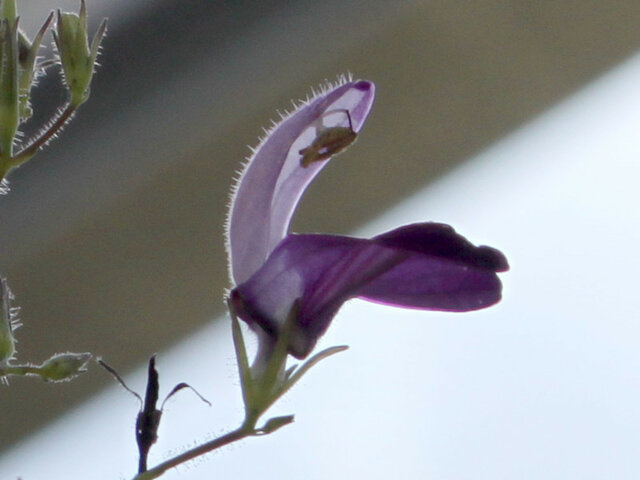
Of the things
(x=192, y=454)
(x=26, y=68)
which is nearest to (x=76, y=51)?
(x=26, y=68)

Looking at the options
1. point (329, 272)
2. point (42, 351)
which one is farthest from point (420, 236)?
point (42, 351)

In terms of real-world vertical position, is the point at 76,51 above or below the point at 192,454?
above

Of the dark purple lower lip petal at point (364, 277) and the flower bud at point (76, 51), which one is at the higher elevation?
the flower bud at point (76, 51)

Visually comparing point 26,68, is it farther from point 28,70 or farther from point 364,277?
point 364,277

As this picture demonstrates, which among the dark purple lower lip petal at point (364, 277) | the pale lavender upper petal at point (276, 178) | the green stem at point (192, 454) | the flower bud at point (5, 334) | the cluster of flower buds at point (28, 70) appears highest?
the cluster of flower buds at point (28, 70)

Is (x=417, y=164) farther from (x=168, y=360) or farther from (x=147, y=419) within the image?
(x=147, y=419)
